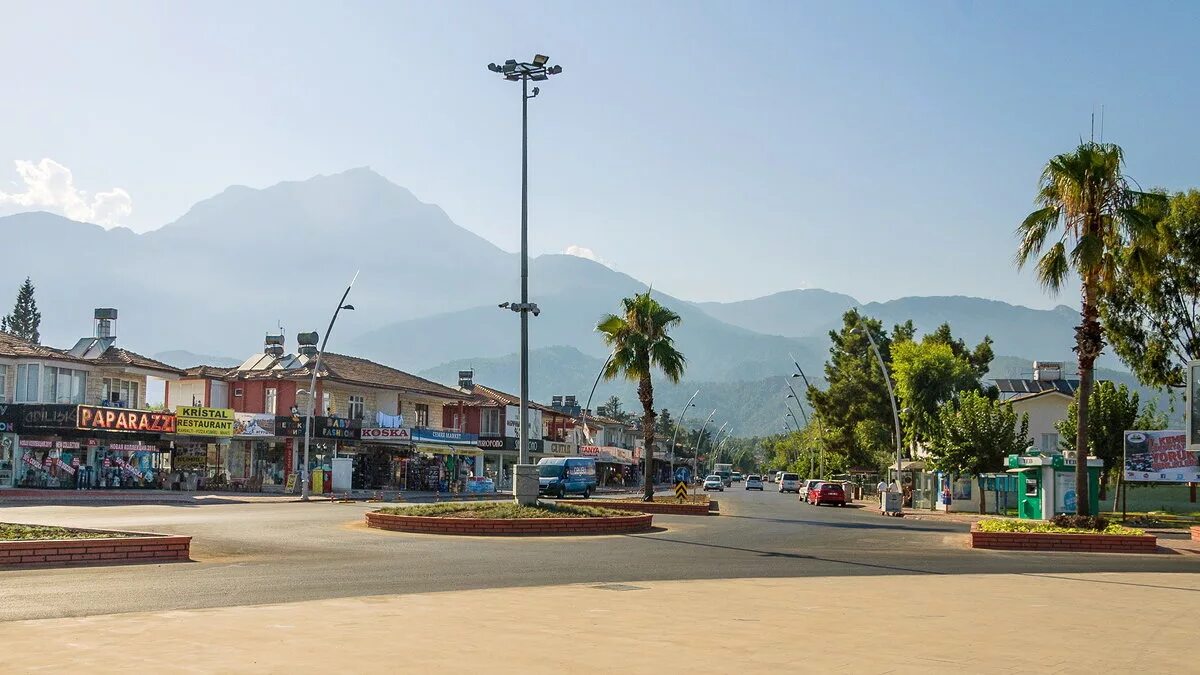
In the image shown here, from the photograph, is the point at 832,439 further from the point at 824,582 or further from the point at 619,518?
the point at 824,582

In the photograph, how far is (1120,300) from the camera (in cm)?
4884

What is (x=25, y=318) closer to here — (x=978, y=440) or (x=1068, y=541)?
(x=978, y=440)

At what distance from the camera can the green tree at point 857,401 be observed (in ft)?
237

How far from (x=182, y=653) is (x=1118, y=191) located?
76.1 feet

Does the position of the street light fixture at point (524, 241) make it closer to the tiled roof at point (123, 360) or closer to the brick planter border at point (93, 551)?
the brick planter border at point (93, 551)

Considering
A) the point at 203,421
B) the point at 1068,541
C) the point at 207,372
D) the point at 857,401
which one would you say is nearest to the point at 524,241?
the point at 1068,541

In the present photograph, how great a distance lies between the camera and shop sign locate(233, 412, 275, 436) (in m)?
60.1

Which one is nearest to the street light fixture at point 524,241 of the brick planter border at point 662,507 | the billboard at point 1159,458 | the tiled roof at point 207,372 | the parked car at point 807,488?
the brick planter border at point 662,507

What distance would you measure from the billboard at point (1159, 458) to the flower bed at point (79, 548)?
34.5 meters

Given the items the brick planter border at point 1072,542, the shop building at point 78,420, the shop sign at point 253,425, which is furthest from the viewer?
the shop sign at point 253,425

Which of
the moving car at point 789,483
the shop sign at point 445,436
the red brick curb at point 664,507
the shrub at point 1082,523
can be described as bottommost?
the moving car at point 789,483

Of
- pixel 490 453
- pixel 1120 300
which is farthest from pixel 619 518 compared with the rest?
pixel 490 453

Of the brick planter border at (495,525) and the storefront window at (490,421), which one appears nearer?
the brick planter border at (495,525)

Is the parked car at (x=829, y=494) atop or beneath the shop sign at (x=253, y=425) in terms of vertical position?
beneath
